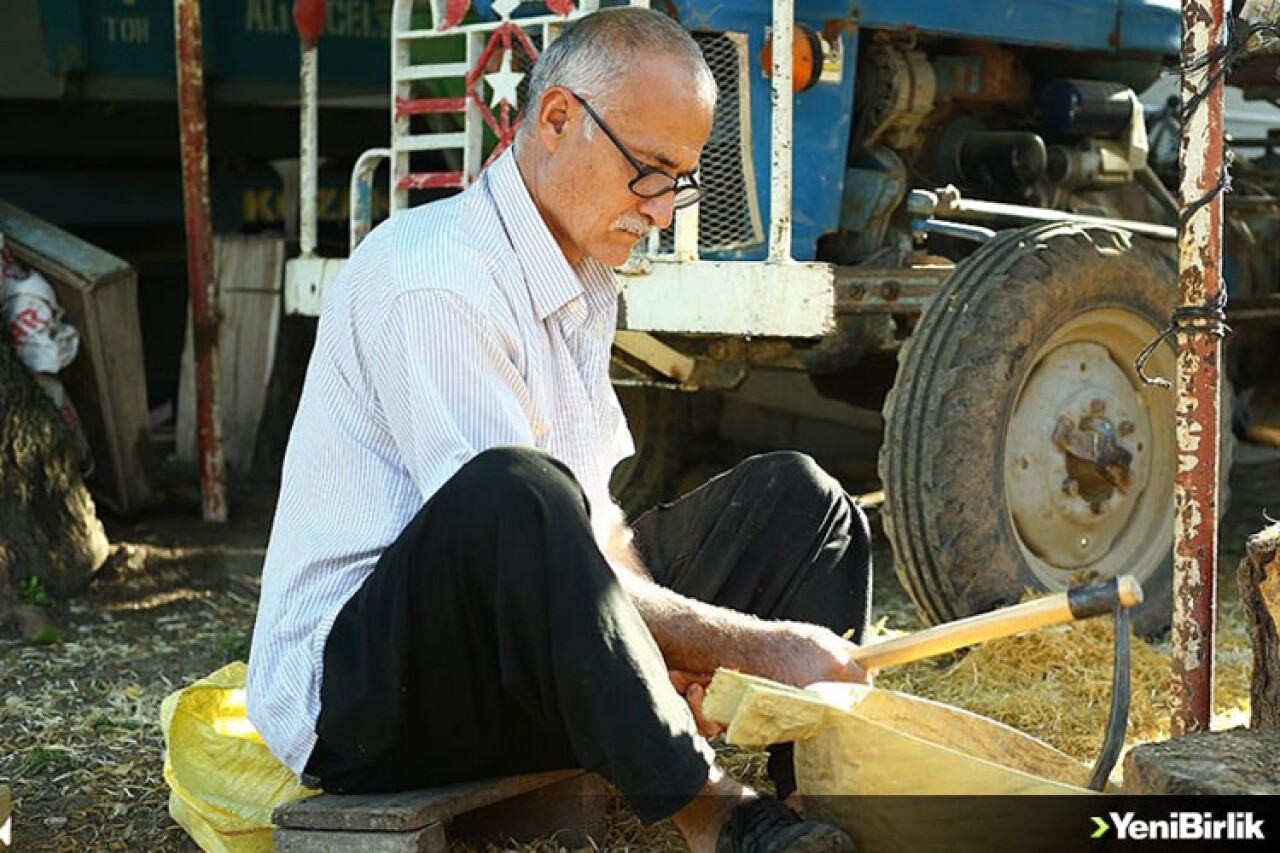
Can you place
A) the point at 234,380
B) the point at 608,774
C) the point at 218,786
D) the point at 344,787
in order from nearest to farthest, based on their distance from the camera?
the point at 608,774
the point at 344,787
the point at 218,786
the point at 234,380

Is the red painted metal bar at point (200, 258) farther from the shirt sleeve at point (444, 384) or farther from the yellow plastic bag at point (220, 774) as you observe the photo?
the shirt sleeve at point (444, 384)

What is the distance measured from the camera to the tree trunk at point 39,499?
5.34 m

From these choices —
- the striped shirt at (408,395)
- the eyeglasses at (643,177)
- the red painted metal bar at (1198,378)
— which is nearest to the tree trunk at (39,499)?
the striped shirt at (408,395)

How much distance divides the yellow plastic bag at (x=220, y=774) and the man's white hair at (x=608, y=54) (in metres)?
1.19

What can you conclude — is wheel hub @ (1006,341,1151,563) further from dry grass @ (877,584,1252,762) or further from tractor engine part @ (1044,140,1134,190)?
tractor engine part @ (1044,140,1134,190)

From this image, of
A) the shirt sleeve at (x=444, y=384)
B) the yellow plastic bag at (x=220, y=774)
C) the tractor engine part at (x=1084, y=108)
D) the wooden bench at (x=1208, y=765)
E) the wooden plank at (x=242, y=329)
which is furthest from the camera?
the wooden plank at (x=242, y=329)

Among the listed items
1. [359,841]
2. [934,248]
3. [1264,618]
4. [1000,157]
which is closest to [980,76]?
[1000,157]

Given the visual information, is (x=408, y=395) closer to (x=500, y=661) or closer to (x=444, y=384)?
(x=444, y=384)

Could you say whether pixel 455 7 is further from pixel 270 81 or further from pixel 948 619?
pixel 270 81

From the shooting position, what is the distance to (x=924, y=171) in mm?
5434

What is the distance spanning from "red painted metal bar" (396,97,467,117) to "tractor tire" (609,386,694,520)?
134 centimetres

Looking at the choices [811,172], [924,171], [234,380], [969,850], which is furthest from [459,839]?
[234,380]

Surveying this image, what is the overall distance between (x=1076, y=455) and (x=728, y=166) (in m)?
1.22

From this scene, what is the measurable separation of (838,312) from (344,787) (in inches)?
91.8
